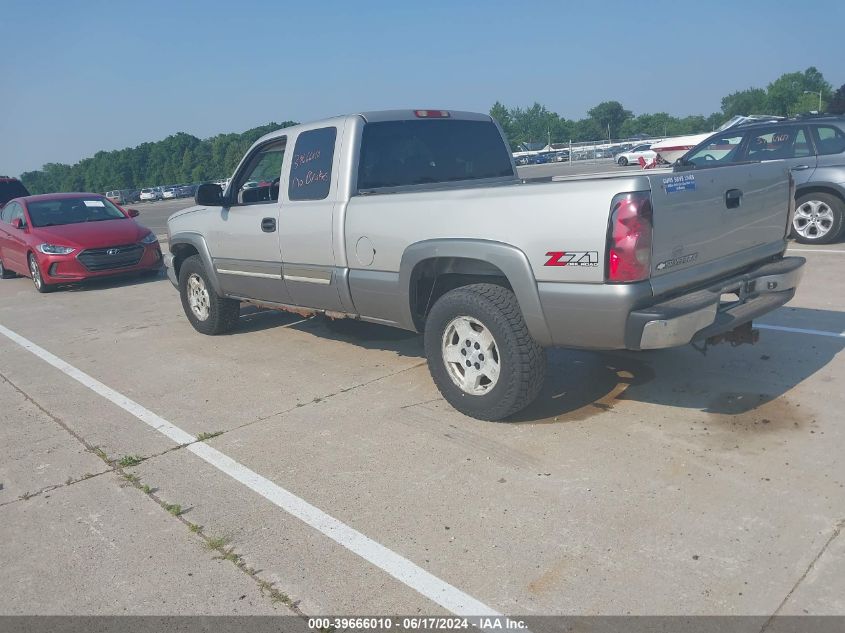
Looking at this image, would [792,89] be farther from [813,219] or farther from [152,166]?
[813,219]

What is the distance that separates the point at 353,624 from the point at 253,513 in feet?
3.54

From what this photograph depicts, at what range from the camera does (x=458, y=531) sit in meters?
3.33

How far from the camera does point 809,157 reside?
30.2 ft

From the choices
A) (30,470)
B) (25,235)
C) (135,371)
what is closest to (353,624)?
(30,470)

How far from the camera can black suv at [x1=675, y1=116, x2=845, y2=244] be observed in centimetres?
909

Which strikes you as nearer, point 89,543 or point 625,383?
point 89,543

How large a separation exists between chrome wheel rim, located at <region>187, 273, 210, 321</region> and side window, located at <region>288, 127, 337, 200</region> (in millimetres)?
2034

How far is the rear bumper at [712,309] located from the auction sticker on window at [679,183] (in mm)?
586

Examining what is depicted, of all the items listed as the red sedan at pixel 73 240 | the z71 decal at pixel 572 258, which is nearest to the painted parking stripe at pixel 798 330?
the z71 decal at pixel 572 258

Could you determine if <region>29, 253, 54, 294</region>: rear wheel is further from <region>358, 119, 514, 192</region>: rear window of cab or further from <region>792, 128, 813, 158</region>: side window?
<region>792, 128, 813, 158</region>: side window

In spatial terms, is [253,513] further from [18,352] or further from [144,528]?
[18,352]

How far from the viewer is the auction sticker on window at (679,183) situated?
3693 millimetres

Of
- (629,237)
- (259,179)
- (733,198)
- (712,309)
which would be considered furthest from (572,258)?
(259,179)

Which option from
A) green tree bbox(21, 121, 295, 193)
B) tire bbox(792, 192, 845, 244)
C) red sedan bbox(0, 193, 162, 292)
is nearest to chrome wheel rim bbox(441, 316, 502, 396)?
tire bbox(792, 192, 845, 244)
